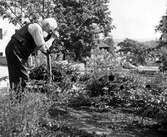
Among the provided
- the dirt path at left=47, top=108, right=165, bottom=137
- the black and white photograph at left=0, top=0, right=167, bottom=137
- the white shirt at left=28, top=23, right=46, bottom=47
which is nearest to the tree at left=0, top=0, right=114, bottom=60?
the black and white photograph at left=0, top=0, right=167, bottom=137

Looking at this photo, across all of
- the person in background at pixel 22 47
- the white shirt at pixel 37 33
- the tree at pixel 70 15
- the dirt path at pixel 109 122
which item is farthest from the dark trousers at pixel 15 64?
the tree at pixel 70 15

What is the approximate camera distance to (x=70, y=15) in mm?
21859

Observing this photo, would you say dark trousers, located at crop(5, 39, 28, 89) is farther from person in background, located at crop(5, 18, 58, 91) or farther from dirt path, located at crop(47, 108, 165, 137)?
dirt path, located at crop(47, 108, 165, 137)

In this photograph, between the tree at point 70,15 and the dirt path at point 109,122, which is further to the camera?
the tree at point 70,15

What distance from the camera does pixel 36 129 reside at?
9.41ft

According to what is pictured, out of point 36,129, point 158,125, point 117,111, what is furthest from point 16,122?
point 117,111

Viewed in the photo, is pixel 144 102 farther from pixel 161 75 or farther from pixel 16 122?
pixel 16 122

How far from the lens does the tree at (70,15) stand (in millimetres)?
14586

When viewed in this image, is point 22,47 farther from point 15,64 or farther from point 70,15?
point 70,15

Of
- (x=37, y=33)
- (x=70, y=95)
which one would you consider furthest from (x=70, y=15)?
(x=37, y=33)

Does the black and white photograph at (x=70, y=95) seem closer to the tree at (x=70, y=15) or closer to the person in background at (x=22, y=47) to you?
the person in background at (x=22, y=47)

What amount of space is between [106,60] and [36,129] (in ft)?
12.2

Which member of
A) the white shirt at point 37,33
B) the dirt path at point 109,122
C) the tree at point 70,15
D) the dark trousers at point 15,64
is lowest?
the dirt path at point 109,122

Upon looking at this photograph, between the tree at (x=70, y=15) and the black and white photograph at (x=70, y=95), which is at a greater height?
the tree at (x=70, y=15)
